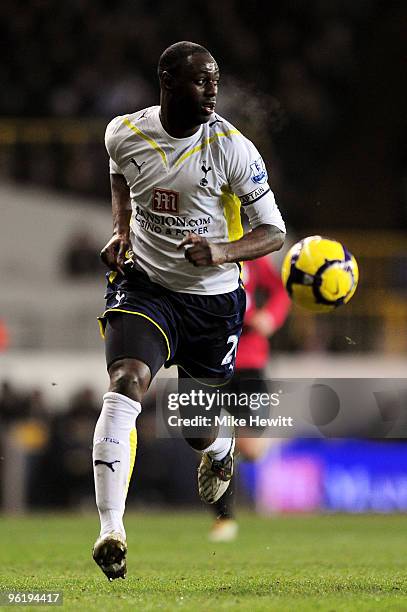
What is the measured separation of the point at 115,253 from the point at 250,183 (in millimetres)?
609

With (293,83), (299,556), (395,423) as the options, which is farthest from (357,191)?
(299,556)

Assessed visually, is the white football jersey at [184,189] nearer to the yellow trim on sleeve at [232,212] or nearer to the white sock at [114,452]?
the yellow trim on sleeve at [232,212]

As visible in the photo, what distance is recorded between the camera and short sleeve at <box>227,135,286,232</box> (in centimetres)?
457

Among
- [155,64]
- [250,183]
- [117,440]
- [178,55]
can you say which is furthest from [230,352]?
[155,64]

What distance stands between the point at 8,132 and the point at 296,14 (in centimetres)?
545

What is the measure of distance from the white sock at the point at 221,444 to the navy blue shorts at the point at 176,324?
0.41m

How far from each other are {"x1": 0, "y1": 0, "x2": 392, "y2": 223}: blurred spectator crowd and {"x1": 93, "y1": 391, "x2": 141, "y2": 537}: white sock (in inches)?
408

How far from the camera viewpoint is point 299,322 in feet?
48.0

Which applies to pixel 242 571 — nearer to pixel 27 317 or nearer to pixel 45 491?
pixel 45 491

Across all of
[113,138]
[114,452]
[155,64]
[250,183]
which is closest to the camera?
[114,452]

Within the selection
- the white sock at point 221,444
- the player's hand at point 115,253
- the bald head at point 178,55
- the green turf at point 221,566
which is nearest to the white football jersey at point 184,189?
the player's hand at point 115,253

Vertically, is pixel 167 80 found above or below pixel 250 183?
above

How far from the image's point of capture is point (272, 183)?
1462cm

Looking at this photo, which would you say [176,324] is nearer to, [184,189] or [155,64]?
[184,189]
